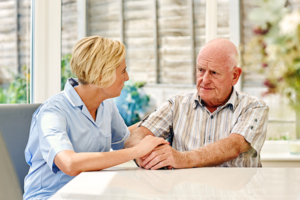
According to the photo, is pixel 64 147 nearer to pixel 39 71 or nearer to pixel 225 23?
pixel 39 71

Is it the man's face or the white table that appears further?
the man's face

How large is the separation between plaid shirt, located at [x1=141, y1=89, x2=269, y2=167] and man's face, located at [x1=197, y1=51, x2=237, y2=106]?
56mm

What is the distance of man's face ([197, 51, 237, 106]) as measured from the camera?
1.55m

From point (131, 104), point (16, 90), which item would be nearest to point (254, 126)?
point (131, 104)

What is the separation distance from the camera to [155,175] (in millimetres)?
999

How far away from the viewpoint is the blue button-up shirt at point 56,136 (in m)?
1.12

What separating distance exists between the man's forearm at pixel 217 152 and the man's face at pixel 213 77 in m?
0.29

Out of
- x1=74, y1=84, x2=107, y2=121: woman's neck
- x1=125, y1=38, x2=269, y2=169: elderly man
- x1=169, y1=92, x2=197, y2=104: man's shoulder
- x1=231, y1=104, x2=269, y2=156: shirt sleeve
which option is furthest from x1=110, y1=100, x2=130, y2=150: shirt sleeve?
x1=231, y1=104, x2=269, y2=156: shirt sleeve

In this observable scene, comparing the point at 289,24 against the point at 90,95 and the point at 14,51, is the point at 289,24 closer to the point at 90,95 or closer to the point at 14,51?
Answer: the point at 90,95

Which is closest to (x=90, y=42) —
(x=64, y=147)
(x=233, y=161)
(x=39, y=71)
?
(x=64, y=147)

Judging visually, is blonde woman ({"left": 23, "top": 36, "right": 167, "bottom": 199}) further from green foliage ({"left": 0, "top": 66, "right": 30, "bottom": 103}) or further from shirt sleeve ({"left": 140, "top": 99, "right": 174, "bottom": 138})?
green foliage ({"left": 0, "top": 66, "right": 30, "bottom": 103})

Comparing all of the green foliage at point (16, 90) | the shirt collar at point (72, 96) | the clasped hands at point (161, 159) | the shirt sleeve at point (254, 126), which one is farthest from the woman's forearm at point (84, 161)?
the green foliage at point (16, 90)

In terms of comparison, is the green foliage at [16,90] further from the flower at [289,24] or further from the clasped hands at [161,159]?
the flower at [289,24]

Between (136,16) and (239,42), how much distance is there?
89cm
